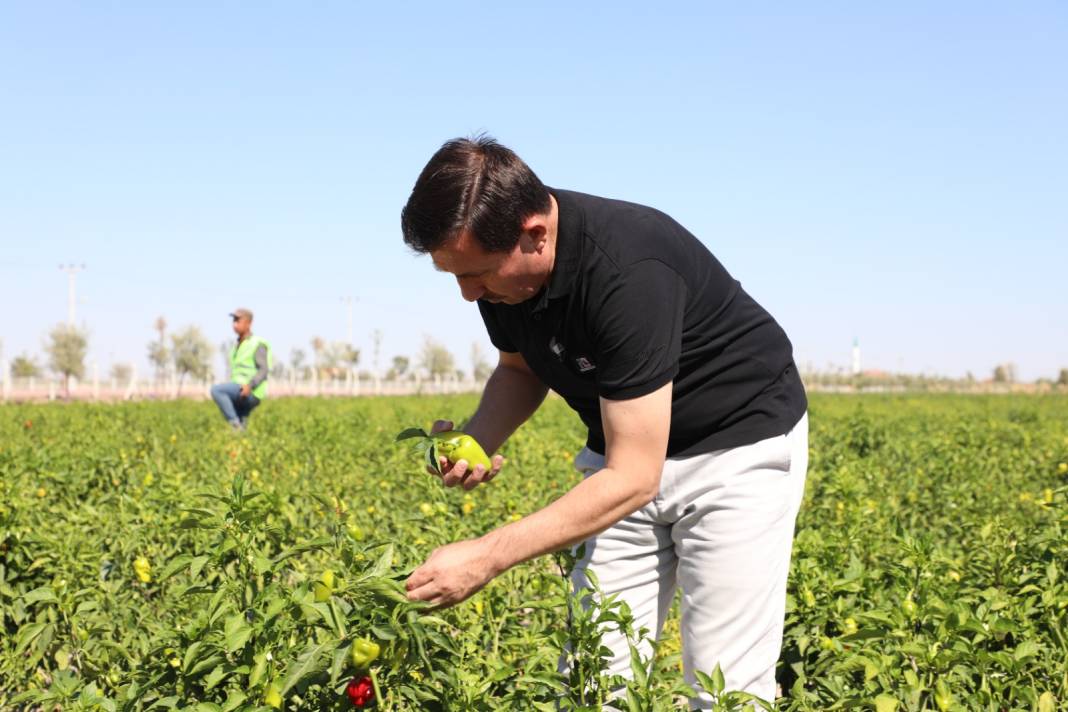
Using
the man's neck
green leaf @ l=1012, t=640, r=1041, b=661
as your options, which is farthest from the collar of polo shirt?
green leaf @ l=1012, t=640, r=1041, b=661

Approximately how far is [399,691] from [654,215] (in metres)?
1.18

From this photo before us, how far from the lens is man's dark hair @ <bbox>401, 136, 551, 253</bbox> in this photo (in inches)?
80.3

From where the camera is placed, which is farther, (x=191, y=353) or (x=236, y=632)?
(x=191, y=353)

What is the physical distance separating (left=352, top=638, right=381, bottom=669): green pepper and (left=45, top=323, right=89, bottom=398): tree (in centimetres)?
5687

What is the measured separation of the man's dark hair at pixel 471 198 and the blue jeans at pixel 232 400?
7911 mm

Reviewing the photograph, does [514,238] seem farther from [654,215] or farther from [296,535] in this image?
[296,535]

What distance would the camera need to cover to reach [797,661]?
310 centimetres

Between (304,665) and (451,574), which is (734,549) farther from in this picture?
(304,665)

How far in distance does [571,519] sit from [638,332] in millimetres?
403

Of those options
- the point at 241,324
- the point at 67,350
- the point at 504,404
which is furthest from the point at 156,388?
the point at 504,404

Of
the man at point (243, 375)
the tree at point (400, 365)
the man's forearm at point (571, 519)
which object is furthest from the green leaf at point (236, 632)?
the tree at point (400, 365)

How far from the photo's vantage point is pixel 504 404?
115 inches

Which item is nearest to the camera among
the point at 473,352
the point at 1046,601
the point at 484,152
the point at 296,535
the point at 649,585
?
the point at 484,152

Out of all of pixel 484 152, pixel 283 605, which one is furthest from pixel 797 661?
pixel 484 152
